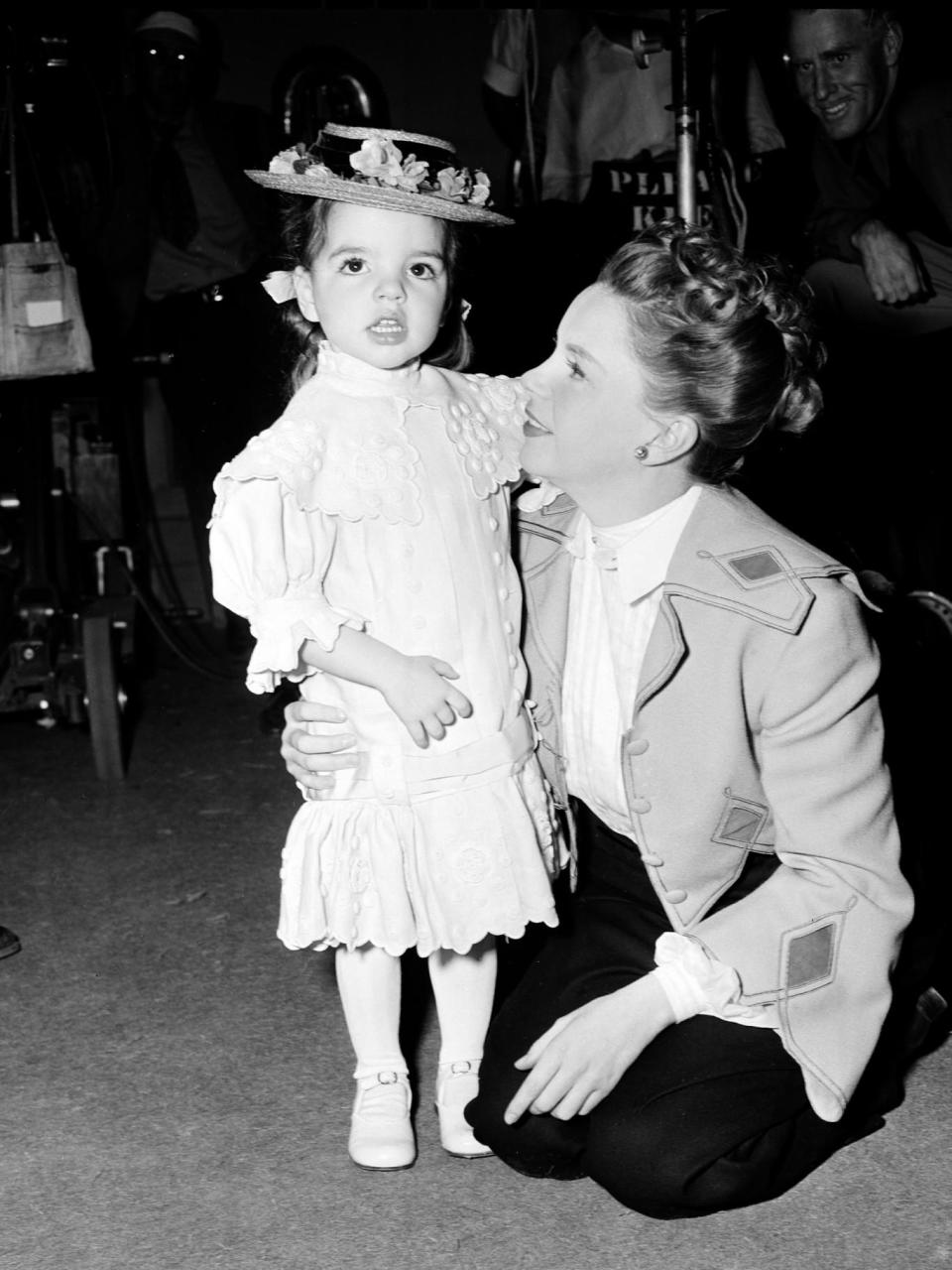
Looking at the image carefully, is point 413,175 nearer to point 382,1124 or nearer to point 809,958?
point 809,958

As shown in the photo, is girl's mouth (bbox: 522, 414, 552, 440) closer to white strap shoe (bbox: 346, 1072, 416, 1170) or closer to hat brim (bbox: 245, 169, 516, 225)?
hat brim (bbox: 245, 169, 516, 225)

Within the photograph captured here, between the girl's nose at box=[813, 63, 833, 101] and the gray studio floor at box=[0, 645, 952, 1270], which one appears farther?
the girl's nose at box=[813, 63, 833, 101]

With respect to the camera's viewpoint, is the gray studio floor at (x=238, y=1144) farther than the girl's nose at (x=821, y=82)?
No

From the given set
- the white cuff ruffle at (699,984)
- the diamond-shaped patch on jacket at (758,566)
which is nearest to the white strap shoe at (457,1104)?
the white cuff ruffle at (699,984)

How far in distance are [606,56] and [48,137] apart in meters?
1.25

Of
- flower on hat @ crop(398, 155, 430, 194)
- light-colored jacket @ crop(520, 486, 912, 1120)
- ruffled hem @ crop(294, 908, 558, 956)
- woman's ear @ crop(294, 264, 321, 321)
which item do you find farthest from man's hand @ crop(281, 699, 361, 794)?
flower on hat @ crop(398, 155, 430, 194)

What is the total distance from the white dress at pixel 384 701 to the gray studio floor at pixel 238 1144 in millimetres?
225

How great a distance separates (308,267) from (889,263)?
4.48ft

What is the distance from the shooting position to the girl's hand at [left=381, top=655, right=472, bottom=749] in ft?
4.22

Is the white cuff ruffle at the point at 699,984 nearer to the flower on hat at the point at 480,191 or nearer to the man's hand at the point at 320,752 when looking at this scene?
the man's hand at the point at 320,752

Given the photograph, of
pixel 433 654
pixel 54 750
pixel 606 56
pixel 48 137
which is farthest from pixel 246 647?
pixel 433 654

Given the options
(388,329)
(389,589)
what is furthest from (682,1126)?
(388,329)

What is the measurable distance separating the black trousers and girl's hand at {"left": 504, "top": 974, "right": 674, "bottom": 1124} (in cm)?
4

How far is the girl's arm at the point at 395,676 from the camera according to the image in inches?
50.4
